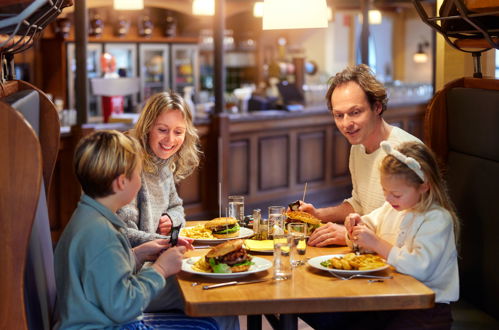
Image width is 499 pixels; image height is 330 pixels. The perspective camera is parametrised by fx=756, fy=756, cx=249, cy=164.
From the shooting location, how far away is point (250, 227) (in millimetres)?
3148

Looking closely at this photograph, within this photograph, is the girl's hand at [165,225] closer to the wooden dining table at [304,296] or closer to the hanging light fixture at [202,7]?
the wooden dining table at [304,296]

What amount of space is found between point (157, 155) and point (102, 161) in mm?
1001

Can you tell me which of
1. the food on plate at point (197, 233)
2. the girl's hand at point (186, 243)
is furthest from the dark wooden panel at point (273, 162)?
the girl's hand at point (186, 243)

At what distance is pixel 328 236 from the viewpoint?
2805mm

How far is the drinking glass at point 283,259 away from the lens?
236 cm

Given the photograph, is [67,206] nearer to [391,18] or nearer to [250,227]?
[250,227]

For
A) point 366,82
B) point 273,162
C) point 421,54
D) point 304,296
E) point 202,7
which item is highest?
point 202,7

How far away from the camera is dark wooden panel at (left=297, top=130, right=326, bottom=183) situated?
825 cm

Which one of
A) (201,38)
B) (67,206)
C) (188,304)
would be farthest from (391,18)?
(188,304)

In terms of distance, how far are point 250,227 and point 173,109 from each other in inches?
23.3

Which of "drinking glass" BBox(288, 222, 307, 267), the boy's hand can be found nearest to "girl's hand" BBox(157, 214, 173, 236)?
"drinking glass" BBox(288, 222, 307, 267)

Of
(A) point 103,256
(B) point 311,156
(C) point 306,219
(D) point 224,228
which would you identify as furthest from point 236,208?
(B) point 311,156

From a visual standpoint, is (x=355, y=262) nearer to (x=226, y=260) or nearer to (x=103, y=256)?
(x=226, y=260)

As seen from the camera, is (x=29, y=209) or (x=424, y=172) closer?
(x=29, y=209)
